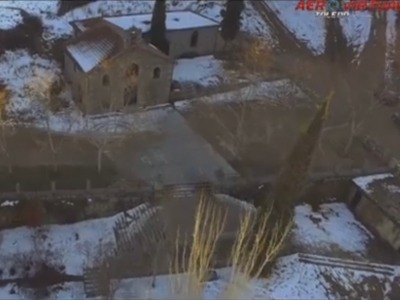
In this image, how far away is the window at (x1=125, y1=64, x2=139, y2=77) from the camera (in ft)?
126

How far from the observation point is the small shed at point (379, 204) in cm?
3462

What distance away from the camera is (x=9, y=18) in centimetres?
4550

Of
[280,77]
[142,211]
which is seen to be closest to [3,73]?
[142,211]

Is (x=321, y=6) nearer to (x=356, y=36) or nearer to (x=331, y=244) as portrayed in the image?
(x=356, y=36)

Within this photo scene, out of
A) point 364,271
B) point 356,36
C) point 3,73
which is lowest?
point 364,271

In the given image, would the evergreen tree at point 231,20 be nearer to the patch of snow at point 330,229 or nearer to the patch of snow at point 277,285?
the patch of snow at point 330,229

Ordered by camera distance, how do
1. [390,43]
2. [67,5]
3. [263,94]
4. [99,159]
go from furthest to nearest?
1. [390,43]
2. [67,5]
3. [263,94]
4. [99,159]

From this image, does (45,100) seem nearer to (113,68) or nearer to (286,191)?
(113,68)

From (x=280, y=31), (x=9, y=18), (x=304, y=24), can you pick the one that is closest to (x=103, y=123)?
(x=9, y=18)

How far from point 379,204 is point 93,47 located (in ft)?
69.7

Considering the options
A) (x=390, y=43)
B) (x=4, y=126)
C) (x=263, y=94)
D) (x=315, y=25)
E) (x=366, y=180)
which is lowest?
(x=4, y=126)

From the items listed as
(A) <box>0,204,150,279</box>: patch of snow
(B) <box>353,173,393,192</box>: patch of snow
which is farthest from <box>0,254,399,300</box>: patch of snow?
(B) <box>353,173,393,192</box>: patch of snow

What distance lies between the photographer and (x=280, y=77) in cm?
4603

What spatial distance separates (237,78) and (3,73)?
1753 centimetres
